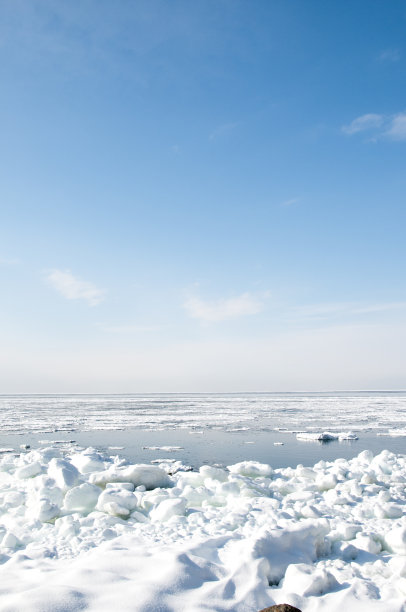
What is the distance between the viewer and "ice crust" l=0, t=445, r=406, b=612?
11.0ft

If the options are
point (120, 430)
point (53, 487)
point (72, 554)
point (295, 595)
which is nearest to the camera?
point (295, 595)

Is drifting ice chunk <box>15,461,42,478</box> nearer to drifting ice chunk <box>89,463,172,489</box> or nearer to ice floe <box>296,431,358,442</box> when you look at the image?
drifting ice chunk <box>89,463,172,489</box>

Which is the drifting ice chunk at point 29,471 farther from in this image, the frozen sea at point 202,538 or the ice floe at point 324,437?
the ice floe at point 324,437

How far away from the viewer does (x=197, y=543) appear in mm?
4328

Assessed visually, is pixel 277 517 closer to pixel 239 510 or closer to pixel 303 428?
pixel 239 510

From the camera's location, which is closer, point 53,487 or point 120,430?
point 53,487

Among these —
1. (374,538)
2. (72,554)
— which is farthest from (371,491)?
(72,554)

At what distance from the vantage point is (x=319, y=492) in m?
7.13

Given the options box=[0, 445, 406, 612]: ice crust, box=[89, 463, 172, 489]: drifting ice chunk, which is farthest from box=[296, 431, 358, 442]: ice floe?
box=[89, 463, 172, 489]: drifting ice chunk

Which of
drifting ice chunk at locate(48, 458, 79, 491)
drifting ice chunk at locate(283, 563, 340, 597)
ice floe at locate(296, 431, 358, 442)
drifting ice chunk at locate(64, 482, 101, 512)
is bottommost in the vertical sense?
ice floe at locate(296, 431, 358, 442)

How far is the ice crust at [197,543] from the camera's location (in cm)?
336

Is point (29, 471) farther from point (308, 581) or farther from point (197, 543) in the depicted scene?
point (308, 581)

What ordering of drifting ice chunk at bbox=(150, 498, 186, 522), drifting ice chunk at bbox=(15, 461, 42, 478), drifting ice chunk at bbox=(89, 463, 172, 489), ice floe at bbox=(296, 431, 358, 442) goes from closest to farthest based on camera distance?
drifting ice chunk at bbox=(150, 498, 186, 522), drifting ice chunk at bbox=(89, 463, 172, 489), drifting ice chunk at bbox=(15, 461, 42, 478), ice floe at bbox=(296, 431, 358, 442)

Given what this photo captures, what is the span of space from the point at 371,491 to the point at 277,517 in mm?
2307
